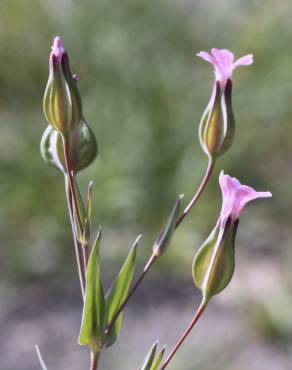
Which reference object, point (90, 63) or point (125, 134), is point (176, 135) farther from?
point (90, 63)

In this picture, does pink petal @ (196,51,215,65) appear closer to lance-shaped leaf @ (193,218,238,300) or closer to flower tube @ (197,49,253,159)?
flower tube @ (197,49,253,159)

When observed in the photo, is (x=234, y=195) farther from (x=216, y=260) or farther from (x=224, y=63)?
(x=224, y=63)

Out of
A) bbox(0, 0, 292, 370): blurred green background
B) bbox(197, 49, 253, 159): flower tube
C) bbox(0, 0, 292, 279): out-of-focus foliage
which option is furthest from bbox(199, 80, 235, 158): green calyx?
bbox(0, 0, 292, 279): out-of-focus foliage

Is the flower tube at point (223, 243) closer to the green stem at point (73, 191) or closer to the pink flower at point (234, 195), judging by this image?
the pink flower at point (234, 195)

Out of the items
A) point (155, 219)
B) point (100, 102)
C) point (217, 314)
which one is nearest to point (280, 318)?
point (217, 314)

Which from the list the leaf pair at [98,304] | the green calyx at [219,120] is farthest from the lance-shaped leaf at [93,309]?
the green calyx at [219,120]

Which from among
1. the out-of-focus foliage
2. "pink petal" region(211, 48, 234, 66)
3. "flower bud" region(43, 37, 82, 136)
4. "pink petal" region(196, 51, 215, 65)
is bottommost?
"flower bud" region(43, 37, 82, 136)
